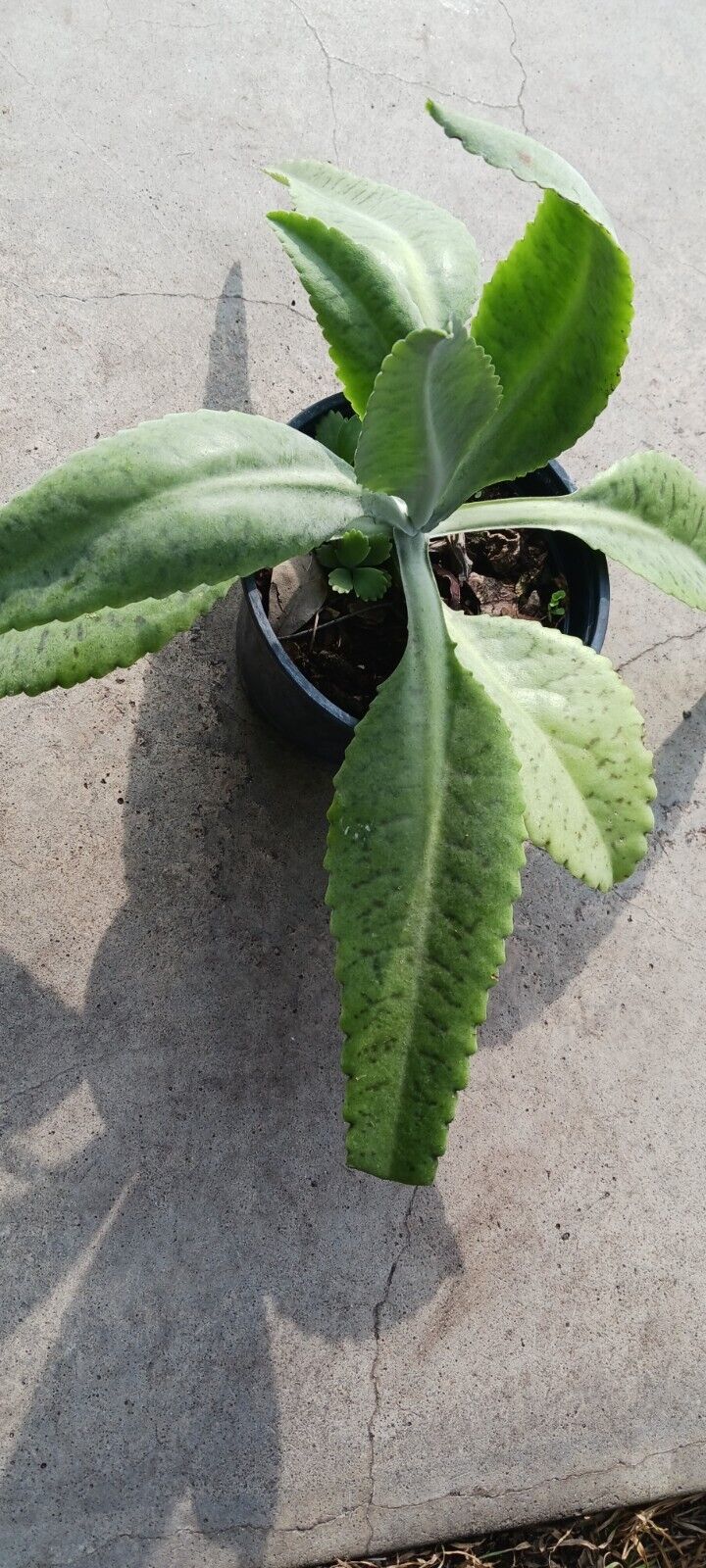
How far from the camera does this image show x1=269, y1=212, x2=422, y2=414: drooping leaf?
98cm

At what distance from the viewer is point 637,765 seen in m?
0.95

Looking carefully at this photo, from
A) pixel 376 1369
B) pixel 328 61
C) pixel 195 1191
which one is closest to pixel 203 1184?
pixel 195 1191

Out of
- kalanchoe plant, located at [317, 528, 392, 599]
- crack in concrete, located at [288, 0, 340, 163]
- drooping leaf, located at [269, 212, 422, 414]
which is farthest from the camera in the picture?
crack in concrete, located at [288, 0, 340, 163]

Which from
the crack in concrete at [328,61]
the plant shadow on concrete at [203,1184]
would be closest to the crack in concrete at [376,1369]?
the plant shadow on concrete at [203,1184]

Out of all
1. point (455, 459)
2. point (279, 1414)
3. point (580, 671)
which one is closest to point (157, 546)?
point (455, 459)

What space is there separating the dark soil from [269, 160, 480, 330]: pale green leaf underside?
25cm

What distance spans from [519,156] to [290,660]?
1.50 feet

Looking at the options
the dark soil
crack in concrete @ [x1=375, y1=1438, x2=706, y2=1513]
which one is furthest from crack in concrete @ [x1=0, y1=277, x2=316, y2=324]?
crack in concrete @ [x1=375, y1=1438, x2=706, y2=1513]

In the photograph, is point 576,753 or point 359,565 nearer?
point 576,753

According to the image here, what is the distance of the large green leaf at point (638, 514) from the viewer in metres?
1.03

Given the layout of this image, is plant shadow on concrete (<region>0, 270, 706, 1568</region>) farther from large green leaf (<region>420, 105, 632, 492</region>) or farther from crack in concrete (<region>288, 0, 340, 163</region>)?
crack in concrete (<region>288, 0, 340, 163</region>)

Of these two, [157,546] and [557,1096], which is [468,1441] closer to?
[557,1096]

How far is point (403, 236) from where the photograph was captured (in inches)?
40.5

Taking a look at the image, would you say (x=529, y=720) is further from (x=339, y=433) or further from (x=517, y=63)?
(x=517, y=63)
